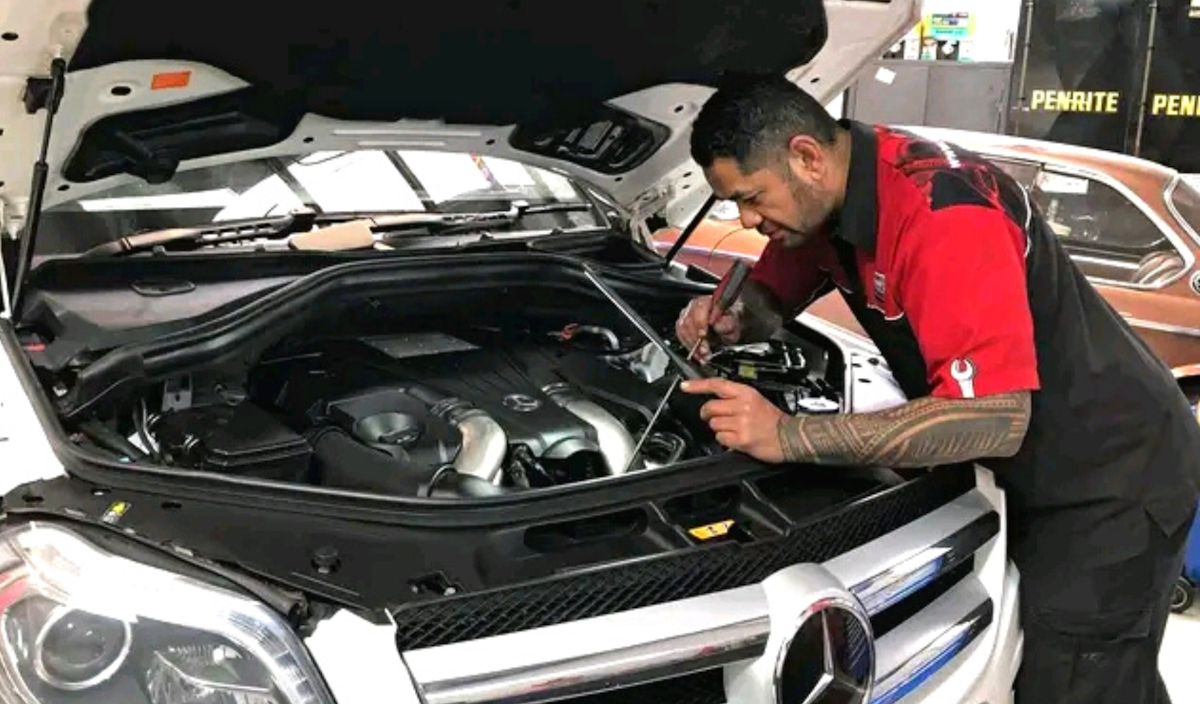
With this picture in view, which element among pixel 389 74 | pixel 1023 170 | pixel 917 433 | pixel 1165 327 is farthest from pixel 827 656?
pixel 1023 170

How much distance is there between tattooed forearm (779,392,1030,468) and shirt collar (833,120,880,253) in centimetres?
29

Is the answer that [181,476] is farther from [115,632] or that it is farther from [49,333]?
[49,333]

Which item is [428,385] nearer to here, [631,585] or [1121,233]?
[631,585]

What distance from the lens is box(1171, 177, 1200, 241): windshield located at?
424 cm

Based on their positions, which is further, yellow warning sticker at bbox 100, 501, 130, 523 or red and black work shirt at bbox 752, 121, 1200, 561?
red and black work shirt at bbox 752, 121, 1200, 561

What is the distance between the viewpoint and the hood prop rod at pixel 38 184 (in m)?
1.70

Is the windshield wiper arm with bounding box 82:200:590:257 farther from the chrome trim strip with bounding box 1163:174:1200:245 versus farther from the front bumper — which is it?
the chrome trim strip with bounding box 1163:174:1200:245

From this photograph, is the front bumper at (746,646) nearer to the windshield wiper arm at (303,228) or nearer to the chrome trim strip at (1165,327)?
the windshield wiper arm at (303,228)

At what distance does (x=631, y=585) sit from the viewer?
4.46 feet

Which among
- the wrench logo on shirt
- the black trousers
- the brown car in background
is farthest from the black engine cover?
the brown car in background

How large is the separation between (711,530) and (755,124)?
1.95 ft

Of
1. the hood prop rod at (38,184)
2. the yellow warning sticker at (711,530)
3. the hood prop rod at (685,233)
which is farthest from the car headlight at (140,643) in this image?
the hood prop rod at (685,233)

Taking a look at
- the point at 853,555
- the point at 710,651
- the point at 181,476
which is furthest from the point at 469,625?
the point at 853,555

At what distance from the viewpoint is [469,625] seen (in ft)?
4.14
